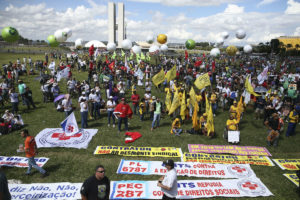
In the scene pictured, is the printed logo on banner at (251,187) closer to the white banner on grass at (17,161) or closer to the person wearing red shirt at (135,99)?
the white banner on grass at (17,161)

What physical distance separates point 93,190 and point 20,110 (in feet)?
42.5

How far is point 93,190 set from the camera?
398 centimetres

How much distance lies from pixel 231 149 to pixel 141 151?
418cm

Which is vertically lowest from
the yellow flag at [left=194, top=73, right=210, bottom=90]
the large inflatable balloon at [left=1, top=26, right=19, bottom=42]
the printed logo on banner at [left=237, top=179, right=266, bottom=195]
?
the printed logo on banner at [left=237, top=179, right=266, bottom=195]

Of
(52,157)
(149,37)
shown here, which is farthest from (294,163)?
(149,37)

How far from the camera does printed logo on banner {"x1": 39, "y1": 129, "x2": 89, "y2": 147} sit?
9310mm

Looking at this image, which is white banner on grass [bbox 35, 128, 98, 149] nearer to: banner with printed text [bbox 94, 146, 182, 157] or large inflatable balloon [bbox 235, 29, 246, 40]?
banner with printed text [bbox 94, 146, 182, 157]

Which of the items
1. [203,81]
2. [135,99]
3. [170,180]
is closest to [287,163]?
[203,81]

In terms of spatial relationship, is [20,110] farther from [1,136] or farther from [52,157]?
[52,157]

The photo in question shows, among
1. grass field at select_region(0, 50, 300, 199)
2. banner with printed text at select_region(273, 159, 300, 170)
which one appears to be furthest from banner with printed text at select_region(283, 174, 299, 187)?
banner with printed text at select_region(273, 159, 300, 170)

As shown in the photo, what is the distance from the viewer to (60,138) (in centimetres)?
975

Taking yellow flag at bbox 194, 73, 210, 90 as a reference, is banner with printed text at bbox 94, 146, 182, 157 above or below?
below

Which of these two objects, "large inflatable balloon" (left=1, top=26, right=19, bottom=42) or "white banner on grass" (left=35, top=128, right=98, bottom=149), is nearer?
"white banner on grass" (left=35, top=128, right=98, bottom=149)

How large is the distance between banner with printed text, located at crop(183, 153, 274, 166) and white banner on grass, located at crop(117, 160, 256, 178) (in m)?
0.35
